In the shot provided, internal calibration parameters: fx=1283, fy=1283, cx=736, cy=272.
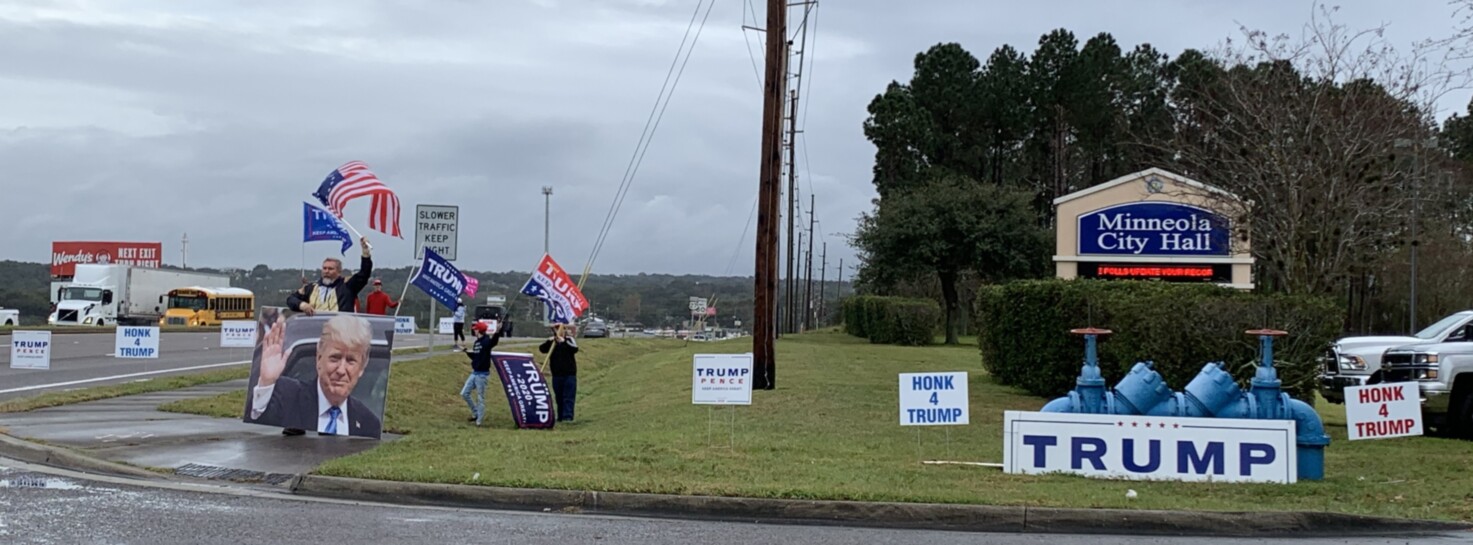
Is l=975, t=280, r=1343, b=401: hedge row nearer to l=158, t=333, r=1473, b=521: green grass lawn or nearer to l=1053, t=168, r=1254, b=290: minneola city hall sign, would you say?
l=158, t=333, r=1473, b=521: green grass lawn

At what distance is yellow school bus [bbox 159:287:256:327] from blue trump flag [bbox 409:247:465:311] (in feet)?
167

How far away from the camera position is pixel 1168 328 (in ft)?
57.6

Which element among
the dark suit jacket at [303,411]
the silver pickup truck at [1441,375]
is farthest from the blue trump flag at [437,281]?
the silver pickup truck at [1441,375]

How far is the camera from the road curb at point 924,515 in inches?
374

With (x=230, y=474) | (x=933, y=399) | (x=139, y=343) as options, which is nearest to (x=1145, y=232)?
(x=933, y=399)

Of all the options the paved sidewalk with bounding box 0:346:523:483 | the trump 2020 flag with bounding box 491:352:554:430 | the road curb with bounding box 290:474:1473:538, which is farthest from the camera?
the trump 2020 flag with bounding box 491:352:554:430

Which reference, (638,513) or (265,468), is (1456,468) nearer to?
(638,513)

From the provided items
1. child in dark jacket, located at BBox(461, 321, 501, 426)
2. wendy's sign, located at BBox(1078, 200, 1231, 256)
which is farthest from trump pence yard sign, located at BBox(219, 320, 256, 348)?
wendy's sign, located at BBox(1078, 200, 1231, 256)

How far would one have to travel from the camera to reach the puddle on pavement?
33.0 ft

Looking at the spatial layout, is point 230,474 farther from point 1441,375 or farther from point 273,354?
point 1441,375

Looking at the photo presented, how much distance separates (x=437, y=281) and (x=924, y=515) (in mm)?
12375

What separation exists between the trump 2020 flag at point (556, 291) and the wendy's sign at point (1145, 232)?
50.4 feet

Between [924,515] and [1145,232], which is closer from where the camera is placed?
[924,515]

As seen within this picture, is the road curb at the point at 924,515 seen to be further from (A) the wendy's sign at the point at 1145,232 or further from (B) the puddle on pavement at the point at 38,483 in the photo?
(A) the wendy's sign at the point at 1145,232
